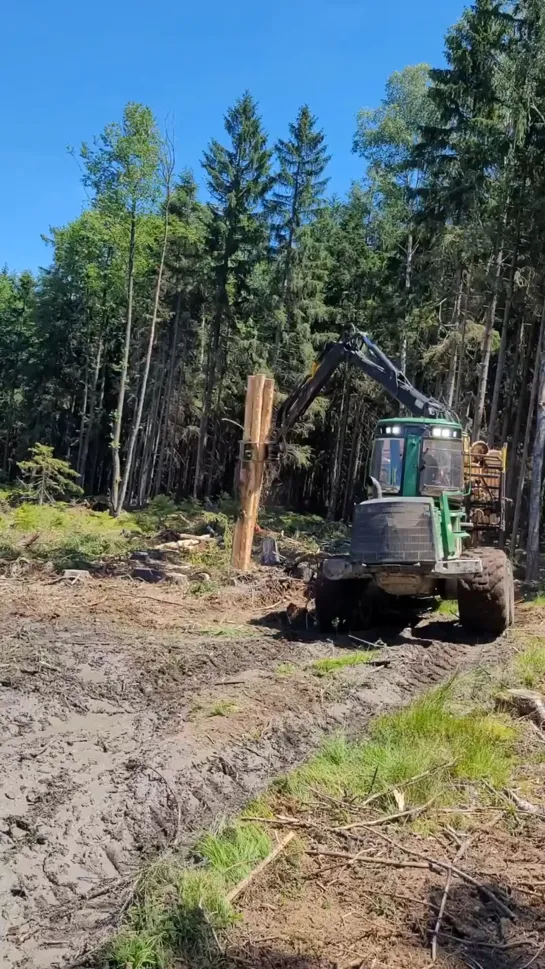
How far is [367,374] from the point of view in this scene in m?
13.3

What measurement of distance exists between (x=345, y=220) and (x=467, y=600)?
27684mm

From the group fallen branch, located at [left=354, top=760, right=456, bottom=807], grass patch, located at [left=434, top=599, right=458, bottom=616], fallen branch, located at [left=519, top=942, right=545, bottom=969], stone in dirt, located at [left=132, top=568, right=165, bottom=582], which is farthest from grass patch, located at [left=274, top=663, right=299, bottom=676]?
stone in dirt, located at [left=132, top=568, right=165, bottom=582]

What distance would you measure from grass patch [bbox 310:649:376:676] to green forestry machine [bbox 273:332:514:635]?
135 cm

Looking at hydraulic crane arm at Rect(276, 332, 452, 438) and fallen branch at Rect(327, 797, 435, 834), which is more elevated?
hydraulic crane arm at Rect(276, 332, 452, 438)

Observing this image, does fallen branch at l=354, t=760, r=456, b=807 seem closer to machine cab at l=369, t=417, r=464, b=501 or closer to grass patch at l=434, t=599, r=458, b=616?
machine cab at l=369, t=417, r=464, b=501

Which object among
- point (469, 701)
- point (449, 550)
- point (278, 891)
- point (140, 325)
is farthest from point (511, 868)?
point (140, 325)

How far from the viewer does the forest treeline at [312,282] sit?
2045 cm

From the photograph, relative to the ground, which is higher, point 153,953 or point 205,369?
point 205,369

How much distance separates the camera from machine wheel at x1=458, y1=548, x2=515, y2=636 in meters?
10.8

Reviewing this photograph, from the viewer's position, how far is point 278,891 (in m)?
4.37

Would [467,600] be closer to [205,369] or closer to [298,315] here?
[298,315]

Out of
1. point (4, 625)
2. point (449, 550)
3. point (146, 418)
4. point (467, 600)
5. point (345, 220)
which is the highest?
point (345, 220)

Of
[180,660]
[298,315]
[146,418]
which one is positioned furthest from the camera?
[146,418]

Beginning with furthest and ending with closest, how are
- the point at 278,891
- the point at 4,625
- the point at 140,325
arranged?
the point at 140,325 < the point at 4,625 < the point at 278,891
